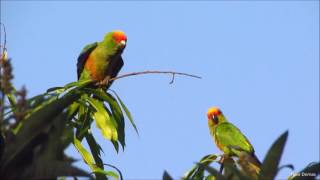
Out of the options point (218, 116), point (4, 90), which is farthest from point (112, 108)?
point (218, 116)

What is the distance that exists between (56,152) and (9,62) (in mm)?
392

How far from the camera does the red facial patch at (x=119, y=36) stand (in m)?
6.87

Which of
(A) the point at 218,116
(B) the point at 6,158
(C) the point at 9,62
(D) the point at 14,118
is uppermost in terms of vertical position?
(C) the point at 9,62

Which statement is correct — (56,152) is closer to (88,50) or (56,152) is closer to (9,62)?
(9,62)

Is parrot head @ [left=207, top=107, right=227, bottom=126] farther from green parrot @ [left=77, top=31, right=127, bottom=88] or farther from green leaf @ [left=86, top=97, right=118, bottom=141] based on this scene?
green leaf @ [left=86, top=97, right=118, bottom=141]

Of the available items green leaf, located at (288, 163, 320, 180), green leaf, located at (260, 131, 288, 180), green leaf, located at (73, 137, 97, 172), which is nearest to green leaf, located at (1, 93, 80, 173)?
green leaf, located at (260, 131, 288, 180)

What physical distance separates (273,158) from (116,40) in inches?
192

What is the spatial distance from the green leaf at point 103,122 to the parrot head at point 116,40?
287cm

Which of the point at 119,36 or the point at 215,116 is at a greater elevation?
the point at 119,36

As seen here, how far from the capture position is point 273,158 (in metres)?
2.18

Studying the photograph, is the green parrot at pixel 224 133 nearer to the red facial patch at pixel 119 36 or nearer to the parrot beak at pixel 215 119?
the parrot beak at pixel 215 119

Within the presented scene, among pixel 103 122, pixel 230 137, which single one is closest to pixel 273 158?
pixel 103 122

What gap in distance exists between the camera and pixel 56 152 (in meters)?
2.01

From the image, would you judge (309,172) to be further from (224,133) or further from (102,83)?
(224,133)
